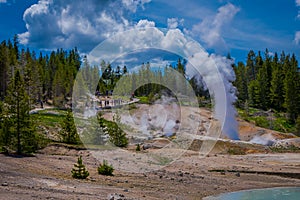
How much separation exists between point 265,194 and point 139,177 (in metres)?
7.37

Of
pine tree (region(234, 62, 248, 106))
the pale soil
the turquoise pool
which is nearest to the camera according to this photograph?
the pale soil

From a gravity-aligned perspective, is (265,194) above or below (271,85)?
below

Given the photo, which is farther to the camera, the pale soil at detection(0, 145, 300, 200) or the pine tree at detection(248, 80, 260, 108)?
the pine tree at detection(248, 80, 260, 108)

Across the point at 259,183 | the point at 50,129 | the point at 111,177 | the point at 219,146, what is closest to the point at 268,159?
the point at 219,146

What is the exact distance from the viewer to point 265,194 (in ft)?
60.0

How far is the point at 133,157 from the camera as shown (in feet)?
102

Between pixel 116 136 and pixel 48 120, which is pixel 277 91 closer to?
pixel 48 120

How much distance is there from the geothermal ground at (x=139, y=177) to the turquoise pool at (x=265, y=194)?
0.80 meters

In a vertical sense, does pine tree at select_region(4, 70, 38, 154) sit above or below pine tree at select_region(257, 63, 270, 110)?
below

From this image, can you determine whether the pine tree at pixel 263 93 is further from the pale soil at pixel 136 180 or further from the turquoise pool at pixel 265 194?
the turquoise pool at pixel 265 194

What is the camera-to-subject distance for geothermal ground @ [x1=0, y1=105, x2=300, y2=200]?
14.8 meters

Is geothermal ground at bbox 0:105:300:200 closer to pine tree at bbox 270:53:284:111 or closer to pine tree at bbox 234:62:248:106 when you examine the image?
pine tree at bbox 270:53:284:111

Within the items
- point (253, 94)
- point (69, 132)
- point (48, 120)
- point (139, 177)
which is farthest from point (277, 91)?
point (139, 177)

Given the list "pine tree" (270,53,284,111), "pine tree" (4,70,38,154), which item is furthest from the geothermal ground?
"pine tree" (270,53,284,111)
